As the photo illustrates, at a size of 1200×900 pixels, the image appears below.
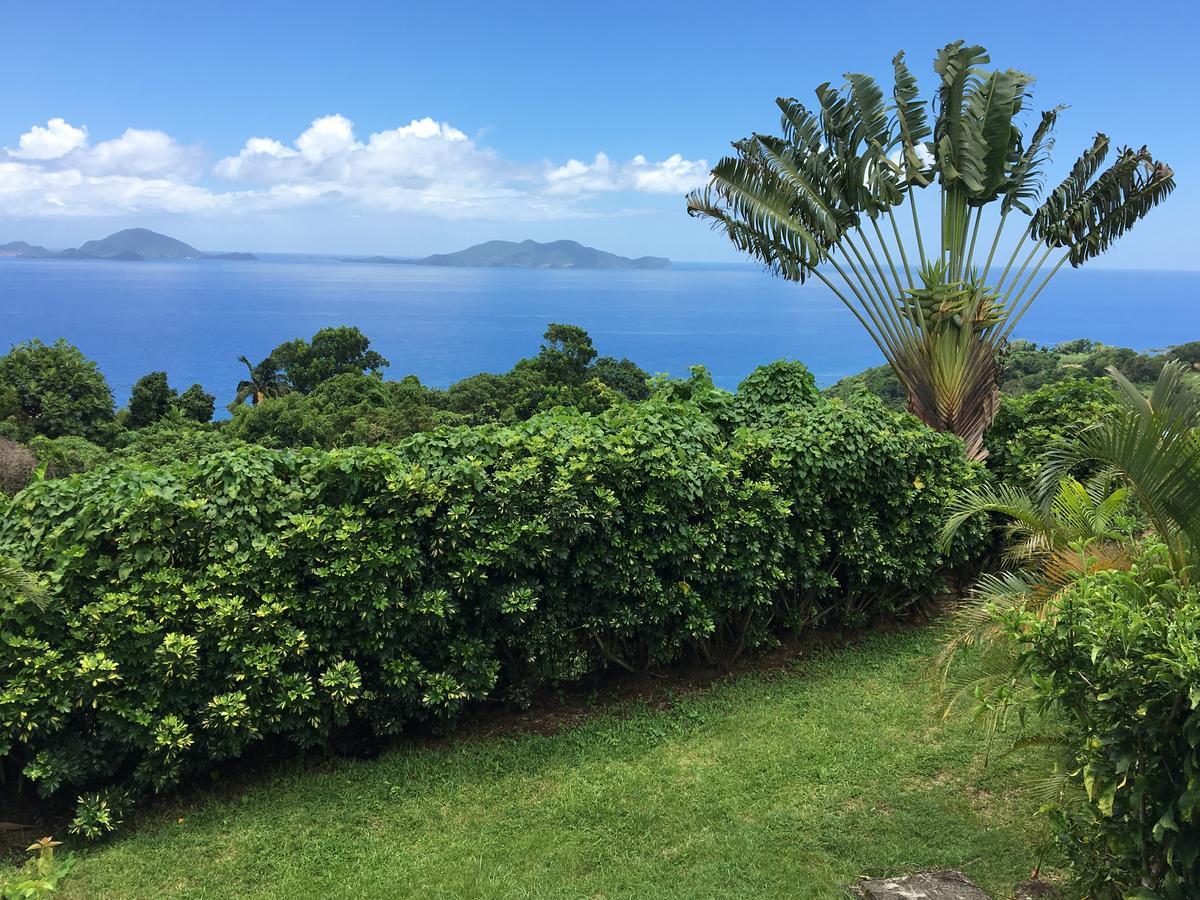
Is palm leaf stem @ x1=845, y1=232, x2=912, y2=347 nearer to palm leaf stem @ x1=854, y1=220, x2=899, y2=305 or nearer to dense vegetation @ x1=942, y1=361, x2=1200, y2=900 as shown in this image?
palm leaf stem @ x1=854, y1=220, x2=899, y2=305

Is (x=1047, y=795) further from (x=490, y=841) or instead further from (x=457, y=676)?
(x=457, y=676)

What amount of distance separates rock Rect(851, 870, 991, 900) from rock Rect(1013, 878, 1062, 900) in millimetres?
213

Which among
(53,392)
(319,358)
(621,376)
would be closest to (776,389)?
(621,376)

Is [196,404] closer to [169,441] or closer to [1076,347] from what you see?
[169,441]

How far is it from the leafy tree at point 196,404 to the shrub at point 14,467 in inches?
670

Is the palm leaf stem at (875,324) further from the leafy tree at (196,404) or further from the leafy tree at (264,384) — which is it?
the leafy tree at (264,384)

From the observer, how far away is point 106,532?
15.8ft

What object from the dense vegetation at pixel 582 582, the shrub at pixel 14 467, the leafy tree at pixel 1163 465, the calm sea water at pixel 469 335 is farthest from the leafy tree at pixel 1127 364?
the calm sea water at pixel 469 335

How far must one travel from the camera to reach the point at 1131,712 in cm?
299

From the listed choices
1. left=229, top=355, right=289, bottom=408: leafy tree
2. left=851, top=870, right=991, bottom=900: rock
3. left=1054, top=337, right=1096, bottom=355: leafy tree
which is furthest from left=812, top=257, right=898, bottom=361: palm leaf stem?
left=229, top=355, right=289, bottom=408: leafy tree

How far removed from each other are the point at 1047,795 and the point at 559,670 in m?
3.23

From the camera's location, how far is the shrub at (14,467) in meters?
19.7

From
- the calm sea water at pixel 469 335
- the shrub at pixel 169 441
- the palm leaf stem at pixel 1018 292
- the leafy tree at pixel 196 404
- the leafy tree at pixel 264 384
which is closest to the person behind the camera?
the palm leaf stem at pixel 1018 292

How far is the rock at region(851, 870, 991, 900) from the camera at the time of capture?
3781mm
